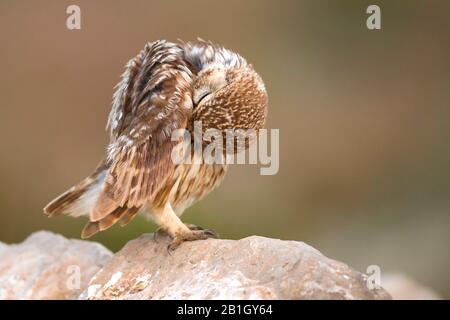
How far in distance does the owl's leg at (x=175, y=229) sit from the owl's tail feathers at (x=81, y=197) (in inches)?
13.1

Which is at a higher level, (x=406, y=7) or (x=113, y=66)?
(x=406, y=7)

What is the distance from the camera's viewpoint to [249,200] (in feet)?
31.8

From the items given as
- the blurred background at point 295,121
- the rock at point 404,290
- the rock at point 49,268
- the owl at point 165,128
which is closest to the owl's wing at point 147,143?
the owl at point 165,128

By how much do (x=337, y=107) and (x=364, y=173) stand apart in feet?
2.93

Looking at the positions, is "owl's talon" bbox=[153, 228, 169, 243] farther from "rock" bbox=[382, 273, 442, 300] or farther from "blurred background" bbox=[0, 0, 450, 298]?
"blurred background" bbox=[0, 0, 450, 298]

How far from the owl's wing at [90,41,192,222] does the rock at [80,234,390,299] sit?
311 mm

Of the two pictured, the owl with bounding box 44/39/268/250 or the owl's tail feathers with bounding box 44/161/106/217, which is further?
the owl's tail feathers with bounding box 44/161/106/217

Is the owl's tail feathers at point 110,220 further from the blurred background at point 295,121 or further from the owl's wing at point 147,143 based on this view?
the blurred background at point 295,121

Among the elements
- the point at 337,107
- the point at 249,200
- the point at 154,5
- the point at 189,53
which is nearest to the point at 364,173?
the point at 337,107

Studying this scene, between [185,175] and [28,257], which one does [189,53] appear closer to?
[185,175]

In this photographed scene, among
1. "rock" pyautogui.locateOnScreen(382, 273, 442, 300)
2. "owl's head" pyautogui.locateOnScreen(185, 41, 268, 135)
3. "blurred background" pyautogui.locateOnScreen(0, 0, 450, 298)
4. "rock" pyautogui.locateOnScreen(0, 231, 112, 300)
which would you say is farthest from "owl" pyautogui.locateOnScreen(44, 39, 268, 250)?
"blurred background" pyautogui.locateOnScreen(0, 0, 450, 298)

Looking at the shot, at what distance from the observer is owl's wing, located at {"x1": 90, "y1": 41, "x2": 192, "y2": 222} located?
4.03m

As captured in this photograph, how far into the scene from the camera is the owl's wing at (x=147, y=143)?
403 centimetres

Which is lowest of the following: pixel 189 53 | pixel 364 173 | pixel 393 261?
pixel 393 261
